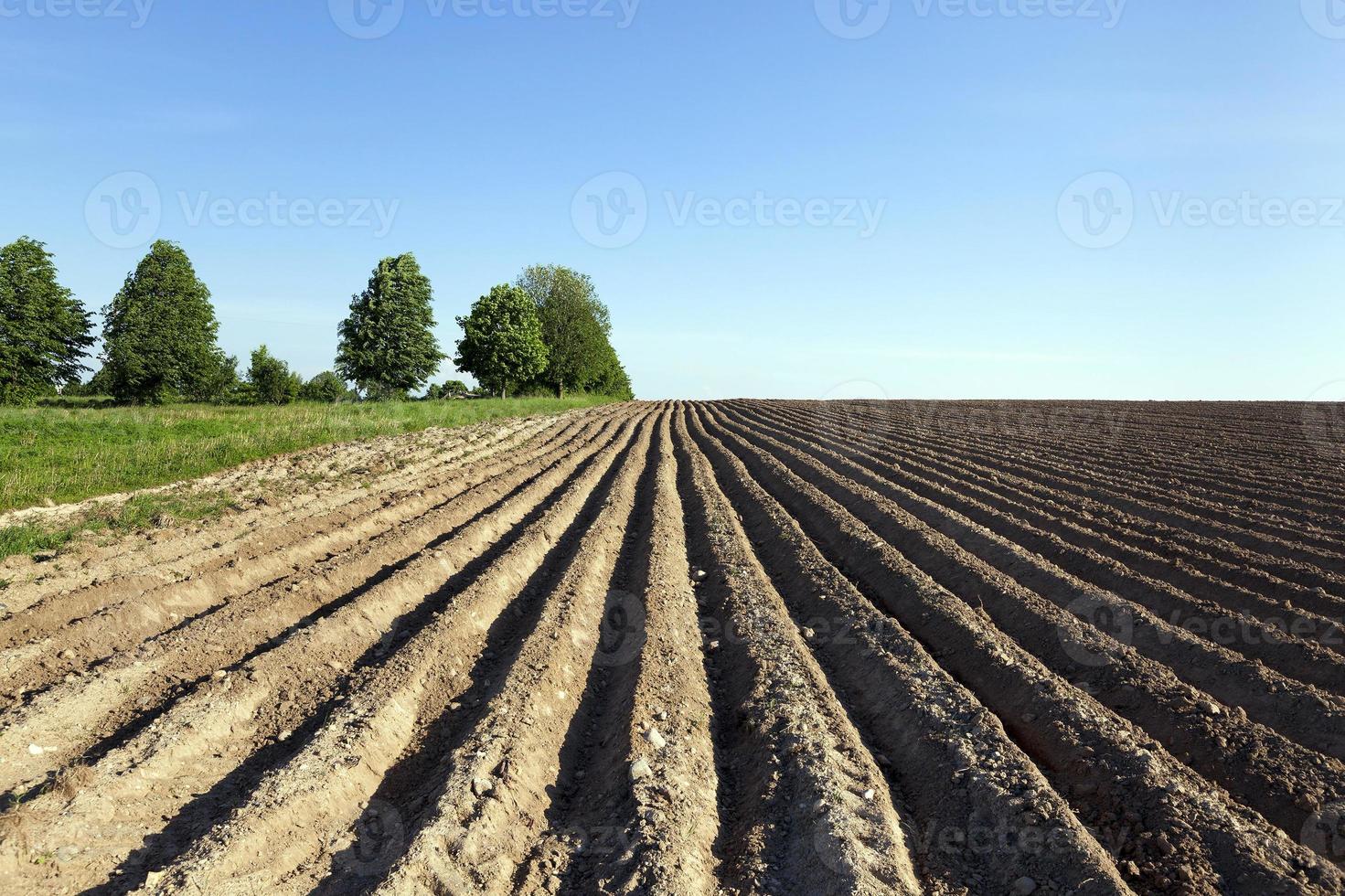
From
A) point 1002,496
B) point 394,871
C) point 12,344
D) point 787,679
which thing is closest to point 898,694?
point 787,679

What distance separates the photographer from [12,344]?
29344 millimetres

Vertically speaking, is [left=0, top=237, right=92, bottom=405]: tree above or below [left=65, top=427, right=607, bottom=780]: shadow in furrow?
above

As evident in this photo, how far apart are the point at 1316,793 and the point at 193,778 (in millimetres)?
6472

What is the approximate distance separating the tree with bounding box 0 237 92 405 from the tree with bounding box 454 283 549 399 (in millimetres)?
22947

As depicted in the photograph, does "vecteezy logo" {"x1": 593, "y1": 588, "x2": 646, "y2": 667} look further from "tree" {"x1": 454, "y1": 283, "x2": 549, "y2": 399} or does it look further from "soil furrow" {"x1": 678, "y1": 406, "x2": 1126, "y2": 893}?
"tree" {"x1": 454, "y1": 283, "x2": 549, "y2": 399}

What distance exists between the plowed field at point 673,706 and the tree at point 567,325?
52385 millimetres

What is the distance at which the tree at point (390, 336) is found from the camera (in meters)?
40.1

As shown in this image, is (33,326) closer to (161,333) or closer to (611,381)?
(161,333)

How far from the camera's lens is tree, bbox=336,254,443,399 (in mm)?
40125

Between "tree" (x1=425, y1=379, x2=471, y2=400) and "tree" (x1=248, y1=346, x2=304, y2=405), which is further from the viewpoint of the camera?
"tree" (x1=248, y1=346, x2=304, y2=405)

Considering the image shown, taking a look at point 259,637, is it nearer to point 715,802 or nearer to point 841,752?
point 715,802

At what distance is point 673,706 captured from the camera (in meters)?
5.27
